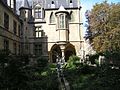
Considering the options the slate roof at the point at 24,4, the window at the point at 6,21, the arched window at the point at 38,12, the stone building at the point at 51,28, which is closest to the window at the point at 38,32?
the stone building at the point at 51,28

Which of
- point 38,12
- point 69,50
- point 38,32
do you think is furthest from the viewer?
point 69,50

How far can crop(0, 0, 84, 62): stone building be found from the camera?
46.5 meters

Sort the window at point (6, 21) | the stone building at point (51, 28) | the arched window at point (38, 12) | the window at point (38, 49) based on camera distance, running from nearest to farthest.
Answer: the window at point (6, 21)
the stone building at point (51, 28)
the window at point (38, 49)
the arched window at point (38, 12)

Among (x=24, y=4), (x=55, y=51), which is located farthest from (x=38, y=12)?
(x=55, y=51)

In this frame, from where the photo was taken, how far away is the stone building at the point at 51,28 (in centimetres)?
4647

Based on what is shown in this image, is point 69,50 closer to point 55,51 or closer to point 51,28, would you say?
point 55,51

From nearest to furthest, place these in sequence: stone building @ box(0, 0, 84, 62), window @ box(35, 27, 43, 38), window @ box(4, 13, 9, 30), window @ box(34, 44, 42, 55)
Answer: window @ box(4, 13, 9, 30), stone building @ box(0, 0, 84, 62), window @ box(34, 44, 42, 55), window @ box(35, 27, 43, 38)

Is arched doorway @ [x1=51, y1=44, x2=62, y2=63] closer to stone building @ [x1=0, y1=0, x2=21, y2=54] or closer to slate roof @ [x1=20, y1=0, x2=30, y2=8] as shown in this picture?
stone building @ [x1=0, y1=0, x2=21, y2=54]

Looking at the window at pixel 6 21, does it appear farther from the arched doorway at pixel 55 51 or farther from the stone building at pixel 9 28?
the arched doorway at pixel 55 51

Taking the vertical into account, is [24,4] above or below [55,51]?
above

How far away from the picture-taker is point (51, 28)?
47156 millimetres

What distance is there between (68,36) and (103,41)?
6.36 meters

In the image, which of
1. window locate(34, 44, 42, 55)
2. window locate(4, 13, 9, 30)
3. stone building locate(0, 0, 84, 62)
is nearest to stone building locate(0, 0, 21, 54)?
window locate(4, 13, 9, 30)

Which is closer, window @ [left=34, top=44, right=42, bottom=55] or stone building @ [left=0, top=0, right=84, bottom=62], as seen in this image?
stone building @ [left=0, top=0, right=84, bottom=62]
